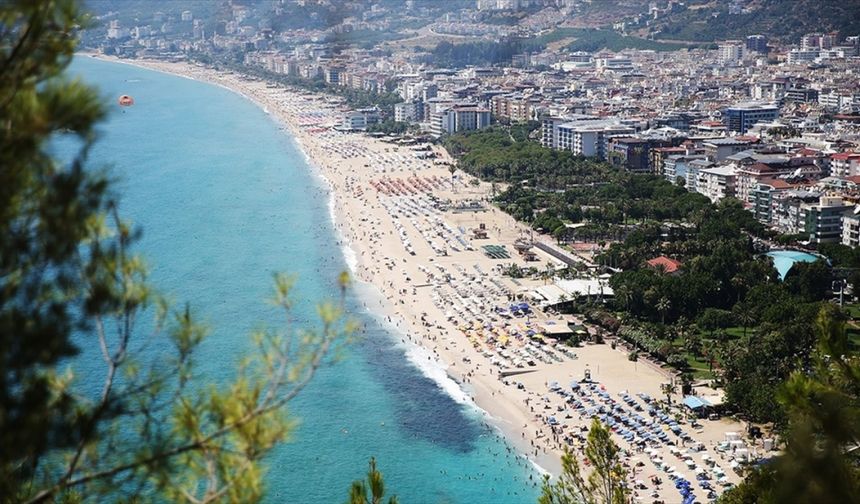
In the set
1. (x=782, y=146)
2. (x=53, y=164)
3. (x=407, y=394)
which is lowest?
(x=407, y=394)

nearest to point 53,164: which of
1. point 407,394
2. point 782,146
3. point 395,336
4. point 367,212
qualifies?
point 407,394

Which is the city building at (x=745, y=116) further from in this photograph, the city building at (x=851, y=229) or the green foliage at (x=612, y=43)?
the green foliage at (x=612, y=43)

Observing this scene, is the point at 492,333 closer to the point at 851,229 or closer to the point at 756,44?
the point at 851,229

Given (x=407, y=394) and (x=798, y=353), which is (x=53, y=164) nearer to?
(x=407, y=394)

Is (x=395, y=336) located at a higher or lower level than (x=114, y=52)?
lower

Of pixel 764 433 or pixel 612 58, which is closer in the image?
pixel 764 433

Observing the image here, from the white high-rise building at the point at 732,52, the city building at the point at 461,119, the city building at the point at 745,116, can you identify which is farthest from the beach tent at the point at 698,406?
the white high-rise building at the point at 732,52
